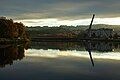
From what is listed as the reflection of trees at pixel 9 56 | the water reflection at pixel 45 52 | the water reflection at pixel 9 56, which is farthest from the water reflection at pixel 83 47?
the reflection of trees at pixel 9 56

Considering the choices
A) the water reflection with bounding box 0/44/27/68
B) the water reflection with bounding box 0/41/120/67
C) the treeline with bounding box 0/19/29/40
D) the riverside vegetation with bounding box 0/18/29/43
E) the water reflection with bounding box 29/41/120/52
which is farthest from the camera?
the treeline with bounding box 0/19/29/40

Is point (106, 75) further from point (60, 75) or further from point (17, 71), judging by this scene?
point (17, 71)

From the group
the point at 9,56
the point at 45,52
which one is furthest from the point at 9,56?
the point at 45,52

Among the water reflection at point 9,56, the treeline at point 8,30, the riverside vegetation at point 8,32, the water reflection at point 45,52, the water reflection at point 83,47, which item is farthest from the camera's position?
the treeline at point 8,30

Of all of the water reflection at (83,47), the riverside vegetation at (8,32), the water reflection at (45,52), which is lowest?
the water reflection at (83,47)

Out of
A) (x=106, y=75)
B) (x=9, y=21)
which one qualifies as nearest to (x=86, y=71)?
(x=106, y=75)

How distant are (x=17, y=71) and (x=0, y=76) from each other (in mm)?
4507

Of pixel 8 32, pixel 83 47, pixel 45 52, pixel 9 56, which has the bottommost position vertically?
pixel 83 47

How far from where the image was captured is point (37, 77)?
3547 cm

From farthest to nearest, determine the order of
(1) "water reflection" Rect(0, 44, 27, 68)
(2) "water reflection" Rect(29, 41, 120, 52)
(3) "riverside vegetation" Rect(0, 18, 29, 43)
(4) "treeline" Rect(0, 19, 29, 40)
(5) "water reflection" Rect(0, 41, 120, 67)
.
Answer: (4) "treeline" Rect(0, 19, 29, 40) → (3) "riverside vegetation" Rect(0, 18, 29, 43) → (2) "water reflection" Rect(29, 41, 120, 52) → (5) "water reflection" Rect(0, 41, 120, 67) → (1) "water reflection" Rect(0, 44, 27, 68)

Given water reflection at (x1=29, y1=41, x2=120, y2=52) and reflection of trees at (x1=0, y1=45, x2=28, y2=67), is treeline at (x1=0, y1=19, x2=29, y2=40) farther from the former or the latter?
reflection of trees at (x1=0, y1=45, x2=28, y2=67)

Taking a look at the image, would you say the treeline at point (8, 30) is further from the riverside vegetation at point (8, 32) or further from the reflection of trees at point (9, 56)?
the reflection of trees at point (9, 56)

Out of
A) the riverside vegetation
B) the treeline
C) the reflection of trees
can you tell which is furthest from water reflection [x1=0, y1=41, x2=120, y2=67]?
the treeline

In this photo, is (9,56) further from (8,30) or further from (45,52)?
(8,30)
